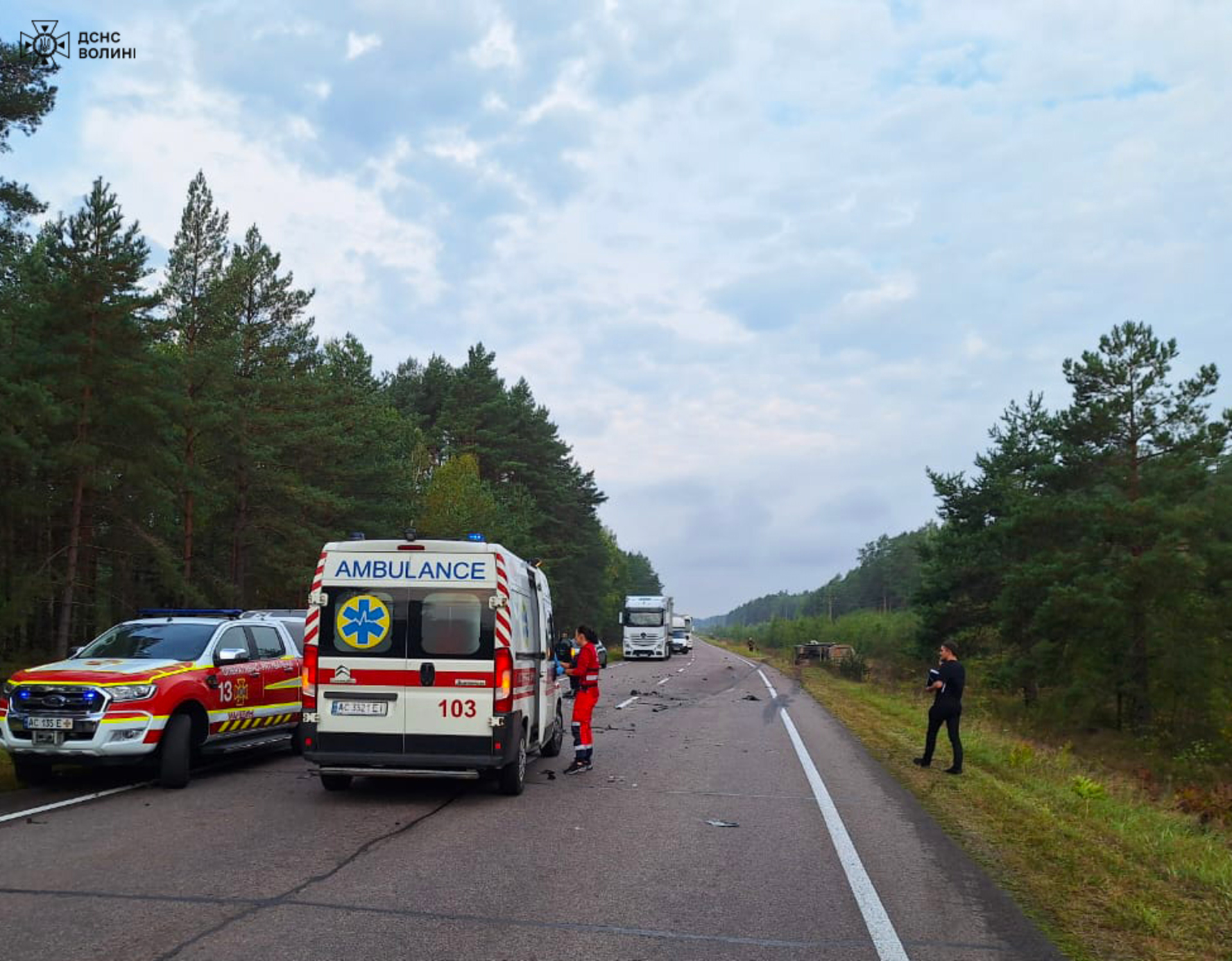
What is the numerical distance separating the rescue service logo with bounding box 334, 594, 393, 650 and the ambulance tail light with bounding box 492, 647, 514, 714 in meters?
1.17

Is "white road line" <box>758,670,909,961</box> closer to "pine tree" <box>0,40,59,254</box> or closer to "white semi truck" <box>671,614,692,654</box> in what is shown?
"pine tree" <box>0,40,59,254</box>

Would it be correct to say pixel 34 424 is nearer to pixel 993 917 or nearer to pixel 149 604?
pixel 149 604

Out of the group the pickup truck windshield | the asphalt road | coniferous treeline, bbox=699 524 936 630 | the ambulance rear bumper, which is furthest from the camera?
coniferous treeline, bbox=699 524 936 630

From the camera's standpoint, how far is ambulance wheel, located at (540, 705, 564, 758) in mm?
13125

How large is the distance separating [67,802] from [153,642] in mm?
2382

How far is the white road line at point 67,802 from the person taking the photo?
8672 mm

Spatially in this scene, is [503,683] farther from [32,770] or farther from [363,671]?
[32,770]

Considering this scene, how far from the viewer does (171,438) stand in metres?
28.9

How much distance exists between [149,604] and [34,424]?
11.6 m

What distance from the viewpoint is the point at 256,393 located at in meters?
33.2

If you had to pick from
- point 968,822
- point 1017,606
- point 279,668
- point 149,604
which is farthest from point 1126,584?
point 149,604

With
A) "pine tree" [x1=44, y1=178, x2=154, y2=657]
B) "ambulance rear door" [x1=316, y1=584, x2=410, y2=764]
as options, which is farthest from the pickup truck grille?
"pine tree" [x1=44, y1=178, x2=154, y2=657]

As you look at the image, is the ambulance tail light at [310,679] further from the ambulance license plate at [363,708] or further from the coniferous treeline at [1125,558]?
the coniferous treeline at [1125,558]

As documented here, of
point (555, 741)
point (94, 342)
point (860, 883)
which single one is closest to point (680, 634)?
point (94, 342)
